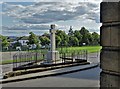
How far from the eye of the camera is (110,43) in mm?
3611

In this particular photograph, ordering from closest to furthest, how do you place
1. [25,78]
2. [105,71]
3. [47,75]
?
[105,71], [25,78], [47,75]

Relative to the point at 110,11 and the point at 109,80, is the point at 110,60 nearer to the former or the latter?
the point at 109,80

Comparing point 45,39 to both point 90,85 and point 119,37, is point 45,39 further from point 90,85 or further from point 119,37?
point 119,37

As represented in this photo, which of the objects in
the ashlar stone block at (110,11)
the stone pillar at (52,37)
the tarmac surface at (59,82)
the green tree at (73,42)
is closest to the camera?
the ashlar stone block at (110,11)

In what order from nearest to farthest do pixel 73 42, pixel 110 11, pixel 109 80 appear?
pixel 110 11 < pixel 109 80 < pixel 73 42

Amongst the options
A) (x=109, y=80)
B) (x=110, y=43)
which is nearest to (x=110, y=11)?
(x=110, y=43)

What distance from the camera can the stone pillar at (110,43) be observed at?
3500 mm

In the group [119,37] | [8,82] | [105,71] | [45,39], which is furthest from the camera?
[45,39]

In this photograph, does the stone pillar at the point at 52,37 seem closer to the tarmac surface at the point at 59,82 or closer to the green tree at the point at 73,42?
the tarmac surface at the point at 59,82

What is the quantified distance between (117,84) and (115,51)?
0.45 meters

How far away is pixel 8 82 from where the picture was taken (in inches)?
536

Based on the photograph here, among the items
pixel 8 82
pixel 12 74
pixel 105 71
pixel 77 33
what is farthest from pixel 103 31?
pixel 77 33

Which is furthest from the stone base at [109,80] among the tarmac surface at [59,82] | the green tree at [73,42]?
the green tree at [73,42]

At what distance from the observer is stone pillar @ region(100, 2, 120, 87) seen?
3.50 m
